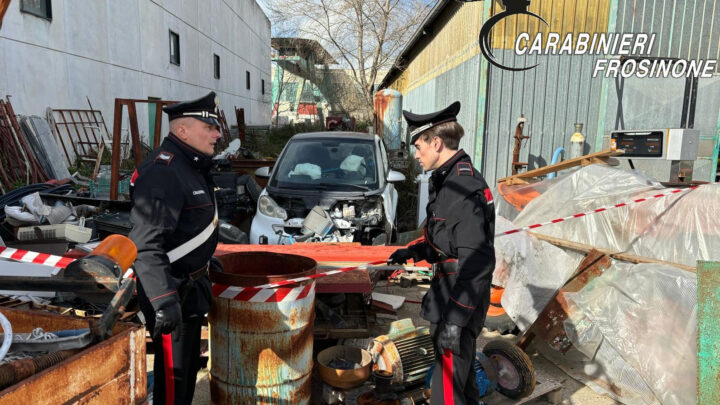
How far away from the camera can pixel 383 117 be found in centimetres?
1491

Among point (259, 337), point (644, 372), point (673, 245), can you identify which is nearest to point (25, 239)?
point (259, 337)

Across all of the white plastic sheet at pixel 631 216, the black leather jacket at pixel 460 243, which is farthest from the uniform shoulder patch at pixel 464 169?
the white plastic sheet at pixel 631 216

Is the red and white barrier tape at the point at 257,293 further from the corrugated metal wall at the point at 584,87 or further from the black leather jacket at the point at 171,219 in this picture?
the corrugated metal wall at the point at 584,87

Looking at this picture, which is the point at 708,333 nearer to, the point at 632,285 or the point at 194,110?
the point at 632,285

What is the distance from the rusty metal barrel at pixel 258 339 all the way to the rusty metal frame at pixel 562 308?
2.13 m

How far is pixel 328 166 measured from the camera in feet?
21.4

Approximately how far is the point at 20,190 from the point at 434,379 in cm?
629

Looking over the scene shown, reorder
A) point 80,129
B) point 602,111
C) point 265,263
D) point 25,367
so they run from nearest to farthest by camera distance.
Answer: point 25,367 < point 265,263 < point 602,111 < point 80,129

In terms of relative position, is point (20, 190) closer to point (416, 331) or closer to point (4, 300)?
point (4, 300)

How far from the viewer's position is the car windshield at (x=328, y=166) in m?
6.23

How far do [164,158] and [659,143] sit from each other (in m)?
6.51

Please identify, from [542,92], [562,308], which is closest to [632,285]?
[562,308]

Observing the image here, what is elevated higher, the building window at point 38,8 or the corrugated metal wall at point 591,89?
the building window at point 38,8

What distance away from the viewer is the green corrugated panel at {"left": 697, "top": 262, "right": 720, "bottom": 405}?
2.60 meters
